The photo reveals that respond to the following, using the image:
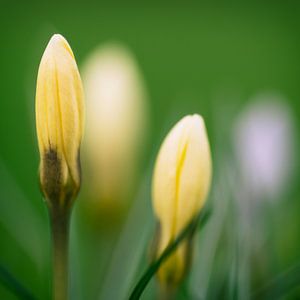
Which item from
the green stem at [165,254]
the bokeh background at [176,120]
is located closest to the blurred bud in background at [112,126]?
the bokeh background at [176,120]

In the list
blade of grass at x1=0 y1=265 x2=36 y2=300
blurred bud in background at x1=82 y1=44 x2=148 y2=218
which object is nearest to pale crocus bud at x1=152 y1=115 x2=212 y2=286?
blade of grass at x1=0 y1=265 x2=36 y2=300

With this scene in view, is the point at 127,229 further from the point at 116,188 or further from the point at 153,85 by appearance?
the point at 153,85

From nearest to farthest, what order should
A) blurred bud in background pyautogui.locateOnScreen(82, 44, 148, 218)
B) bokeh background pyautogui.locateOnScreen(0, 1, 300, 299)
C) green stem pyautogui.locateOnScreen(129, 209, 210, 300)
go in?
green stem pyautogui.locateOnScreen(129, 209, 210, 300), bokeh background pyautogui.locateOnScreen(0, 1, 300, 299), blurred bud in background pyautogui.locateOnScreen(82, 44, 148, 218)

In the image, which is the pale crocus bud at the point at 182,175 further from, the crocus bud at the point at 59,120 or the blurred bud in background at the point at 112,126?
the blurred bud in background at the point at 112,126

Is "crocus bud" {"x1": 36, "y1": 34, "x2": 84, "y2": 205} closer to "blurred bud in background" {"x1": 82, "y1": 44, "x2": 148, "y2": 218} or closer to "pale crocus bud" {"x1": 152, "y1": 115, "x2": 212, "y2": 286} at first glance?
"pale crocus bud" {"x1": 152, "y1": 115, "x2": 212, "y2": 286}

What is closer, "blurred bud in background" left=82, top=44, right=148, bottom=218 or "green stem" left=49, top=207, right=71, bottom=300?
"green stem" left=49, top=207, right=71, bottom=300

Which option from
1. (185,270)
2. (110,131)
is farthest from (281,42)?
(185,270)
